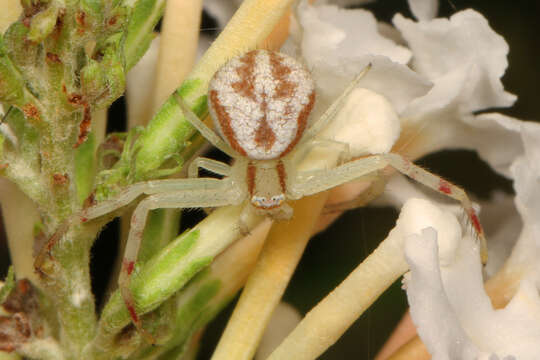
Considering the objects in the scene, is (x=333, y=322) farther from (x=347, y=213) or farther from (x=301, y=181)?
(x=347, y=213)

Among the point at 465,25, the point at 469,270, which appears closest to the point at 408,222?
the point at 469,270

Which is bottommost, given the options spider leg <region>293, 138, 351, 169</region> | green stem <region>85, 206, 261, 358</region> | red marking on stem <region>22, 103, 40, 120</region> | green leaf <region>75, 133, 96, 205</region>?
spider leg <region>293, 138, 351, 169</region>

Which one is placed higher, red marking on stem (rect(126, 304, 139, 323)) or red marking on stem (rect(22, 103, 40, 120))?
red marking on stem (rect(22, 103, 40, 120))

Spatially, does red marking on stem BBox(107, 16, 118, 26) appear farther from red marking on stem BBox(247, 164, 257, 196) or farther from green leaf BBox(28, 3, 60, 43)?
red marking on stem BBox(247, 164, 257, 196)

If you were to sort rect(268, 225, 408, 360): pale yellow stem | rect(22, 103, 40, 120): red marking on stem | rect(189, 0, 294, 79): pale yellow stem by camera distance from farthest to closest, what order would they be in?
rect(189, 0, 294, 79): pale yellow stem
rect(268, 225, 408, 360): pale yellow stem
rect(22, 103, 40, 120): red marking on stem

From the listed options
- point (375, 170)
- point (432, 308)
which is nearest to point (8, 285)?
point (432, 308)

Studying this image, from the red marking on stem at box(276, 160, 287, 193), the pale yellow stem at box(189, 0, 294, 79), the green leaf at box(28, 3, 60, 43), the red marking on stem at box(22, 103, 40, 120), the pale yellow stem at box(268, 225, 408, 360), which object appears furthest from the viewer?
the red marking on stem at box(276, 160, 287, 193)

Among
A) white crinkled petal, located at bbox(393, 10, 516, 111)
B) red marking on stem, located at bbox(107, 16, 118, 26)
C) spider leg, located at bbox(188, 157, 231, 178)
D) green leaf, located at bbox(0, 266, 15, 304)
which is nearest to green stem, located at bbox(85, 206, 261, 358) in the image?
green leaf, located at bbox(0, 266, 15, 304)
